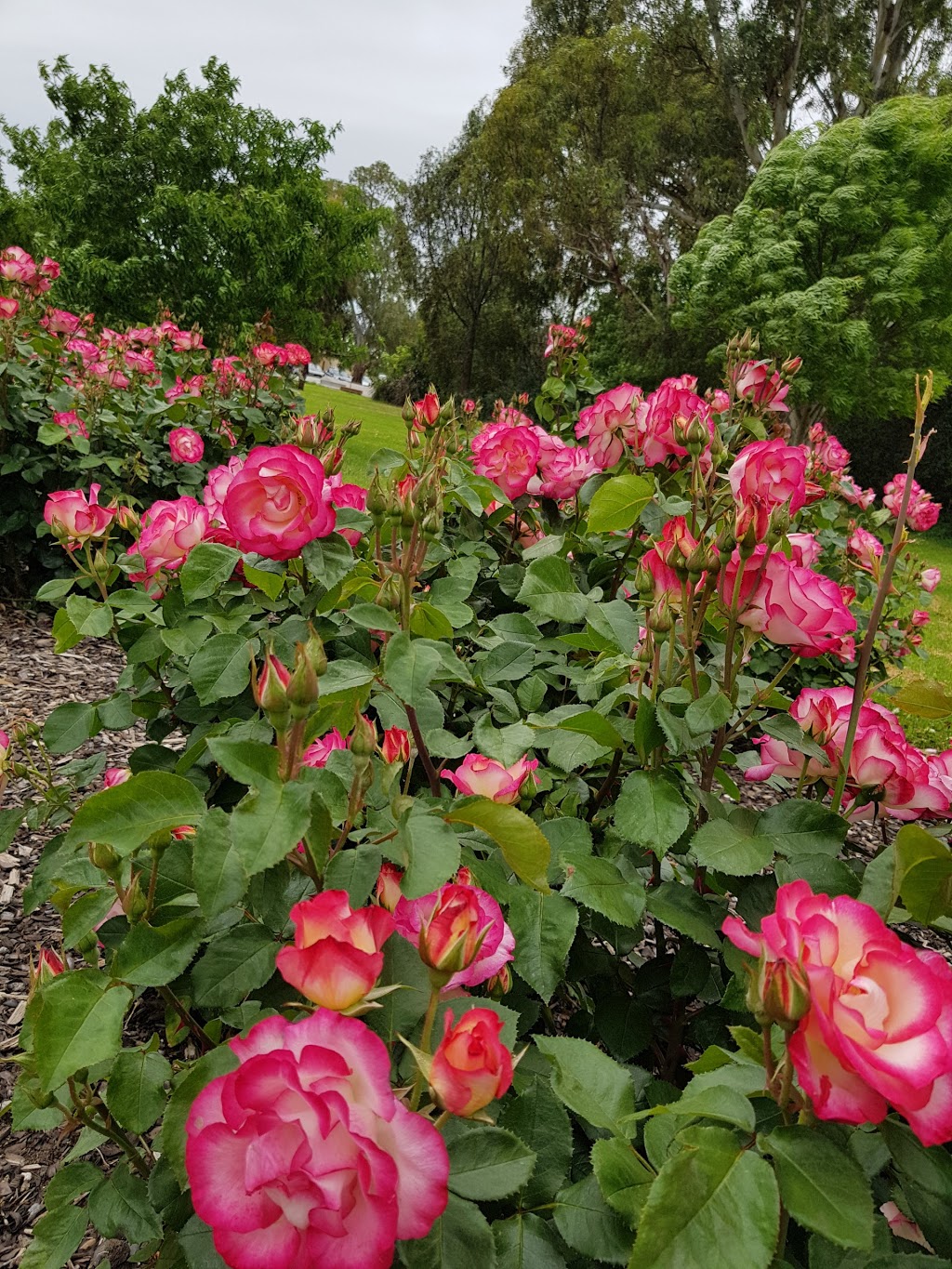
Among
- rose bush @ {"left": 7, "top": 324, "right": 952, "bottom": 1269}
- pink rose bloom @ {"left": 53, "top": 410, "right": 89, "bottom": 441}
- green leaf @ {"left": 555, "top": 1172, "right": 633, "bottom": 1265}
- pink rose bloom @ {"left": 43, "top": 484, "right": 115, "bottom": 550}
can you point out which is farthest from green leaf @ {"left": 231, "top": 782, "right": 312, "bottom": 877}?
pink rose bloom @ {"left": 53, "top": 410, "right": 89, "bottom": 441}

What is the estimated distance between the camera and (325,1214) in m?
0.36

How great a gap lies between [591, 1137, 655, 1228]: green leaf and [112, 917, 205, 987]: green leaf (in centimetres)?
35

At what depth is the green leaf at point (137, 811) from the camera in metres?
0.62

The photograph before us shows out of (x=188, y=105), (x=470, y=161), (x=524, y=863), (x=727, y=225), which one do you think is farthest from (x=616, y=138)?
(x=524, y=863)

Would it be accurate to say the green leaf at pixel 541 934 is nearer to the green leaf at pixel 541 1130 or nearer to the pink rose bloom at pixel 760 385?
the green leaf at pixel 541 1130

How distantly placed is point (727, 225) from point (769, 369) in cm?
1288

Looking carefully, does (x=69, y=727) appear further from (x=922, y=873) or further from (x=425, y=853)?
(x=922, y=873)

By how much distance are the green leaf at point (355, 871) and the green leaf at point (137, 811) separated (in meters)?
0.12

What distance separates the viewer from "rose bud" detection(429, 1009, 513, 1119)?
41cm

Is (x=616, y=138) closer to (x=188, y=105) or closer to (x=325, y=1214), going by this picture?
(x=188, y=105)

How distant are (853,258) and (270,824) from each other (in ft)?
44.7

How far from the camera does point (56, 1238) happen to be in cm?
75

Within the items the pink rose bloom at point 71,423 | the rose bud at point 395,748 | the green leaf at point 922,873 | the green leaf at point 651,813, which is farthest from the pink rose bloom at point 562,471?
the pink rose bloom at point 71,423

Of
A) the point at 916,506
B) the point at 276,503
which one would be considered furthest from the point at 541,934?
the point at 916,506
